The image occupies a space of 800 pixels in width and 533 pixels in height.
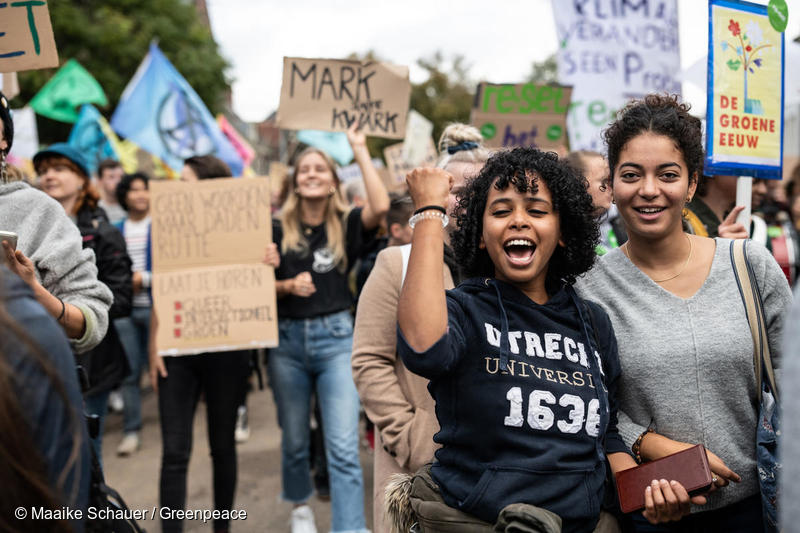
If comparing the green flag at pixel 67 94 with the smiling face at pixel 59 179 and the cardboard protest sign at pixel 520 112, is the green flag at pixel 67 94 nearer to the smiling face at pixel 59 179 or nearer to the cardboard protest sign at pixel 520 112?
the smiling face at pixel 59 179

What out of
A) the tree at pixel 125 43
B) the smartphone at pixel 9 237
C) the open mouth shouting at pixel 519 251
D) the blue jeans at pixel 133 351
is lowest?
the blue jeans at pixel 133 351

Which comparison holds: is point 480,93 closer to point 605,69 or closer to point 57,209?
point 605,69

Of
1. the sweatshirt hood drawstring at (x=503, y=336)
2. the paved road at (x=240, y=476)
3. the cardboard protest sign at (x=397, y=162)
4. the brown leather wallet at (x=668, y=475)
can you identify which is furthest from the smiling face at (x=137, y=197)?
the brown leather wallet at (x=668, y=475)

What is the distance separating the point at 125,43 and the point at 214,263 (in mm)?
17461

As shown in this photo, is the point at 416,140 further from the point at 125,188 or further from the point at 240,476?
the point at 240,476

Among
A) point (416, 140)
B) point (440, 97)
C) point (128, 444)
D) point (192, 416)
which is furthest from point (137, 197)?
point (440, 97)

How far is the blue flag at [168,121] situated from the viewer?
22.6 ft

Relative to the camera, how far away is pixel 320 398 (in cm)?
362

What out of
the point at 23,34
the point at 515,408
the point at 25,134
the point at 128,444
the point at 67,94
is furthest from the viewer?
the point at 67,94

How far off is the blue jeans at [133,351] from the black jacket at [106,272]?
136 cm

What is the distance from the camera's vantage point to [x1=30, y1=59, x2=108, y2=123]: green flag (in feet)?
28.3

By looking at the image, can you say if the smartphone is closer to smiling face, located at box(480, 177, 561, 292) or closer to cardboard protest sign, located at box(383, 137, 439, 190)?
smiling face, located at box(480, 177, 561, 292)

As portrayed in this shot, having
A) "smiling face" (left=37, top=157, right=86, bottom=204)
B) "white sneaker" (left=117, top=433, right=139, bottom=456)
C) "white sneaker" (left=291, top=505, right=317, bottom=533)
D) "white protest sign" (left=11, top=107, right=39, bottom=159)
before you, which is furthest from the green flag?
"white sneaker" (left=291, top=505, right=317, bottom=533)

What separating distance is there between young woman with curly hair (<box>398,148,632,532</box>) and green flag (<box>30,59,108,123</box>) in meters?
8.17
